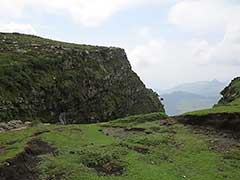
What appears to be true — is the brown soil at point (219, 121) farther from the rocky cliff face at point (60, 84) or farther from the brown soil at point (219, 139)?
the rocky cliff face at point (60, 84)

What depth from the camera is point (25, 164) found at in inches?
906

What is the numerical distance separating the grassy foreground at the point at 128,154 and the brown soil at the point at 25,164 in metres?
0.38

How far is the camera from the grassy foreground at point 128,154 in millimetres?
21906

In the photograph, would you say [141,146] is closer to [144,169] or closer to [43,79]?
[144,169]

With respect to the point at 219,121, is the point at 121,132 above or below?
below

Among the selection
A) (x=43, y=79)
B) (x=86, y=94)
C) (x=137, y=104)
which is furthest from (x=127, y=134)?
(x=137, y=104)

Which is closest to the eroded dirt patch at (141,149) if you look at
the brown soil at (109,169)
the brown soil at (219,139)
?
the brown soil at (109,169)

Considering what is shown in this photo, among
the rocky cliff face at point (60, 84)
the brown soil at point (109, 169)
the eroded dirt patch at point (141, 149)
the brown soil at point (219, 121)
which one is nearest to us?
the brown soil at point (109, 169)

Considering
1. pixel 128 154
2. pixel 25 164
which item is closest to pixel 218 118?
pixel 128 154

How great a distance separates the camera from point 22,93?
2041 inches

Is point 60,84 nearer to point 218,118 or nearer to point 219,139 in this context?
point 218,118

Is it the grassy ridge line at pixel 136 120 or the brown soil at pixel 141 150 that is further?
the grassy ridge line at pixel 136 120

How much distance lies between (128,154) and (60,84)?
3734 centimetres

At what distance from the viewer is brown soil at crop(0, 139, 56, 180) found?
21.1m
